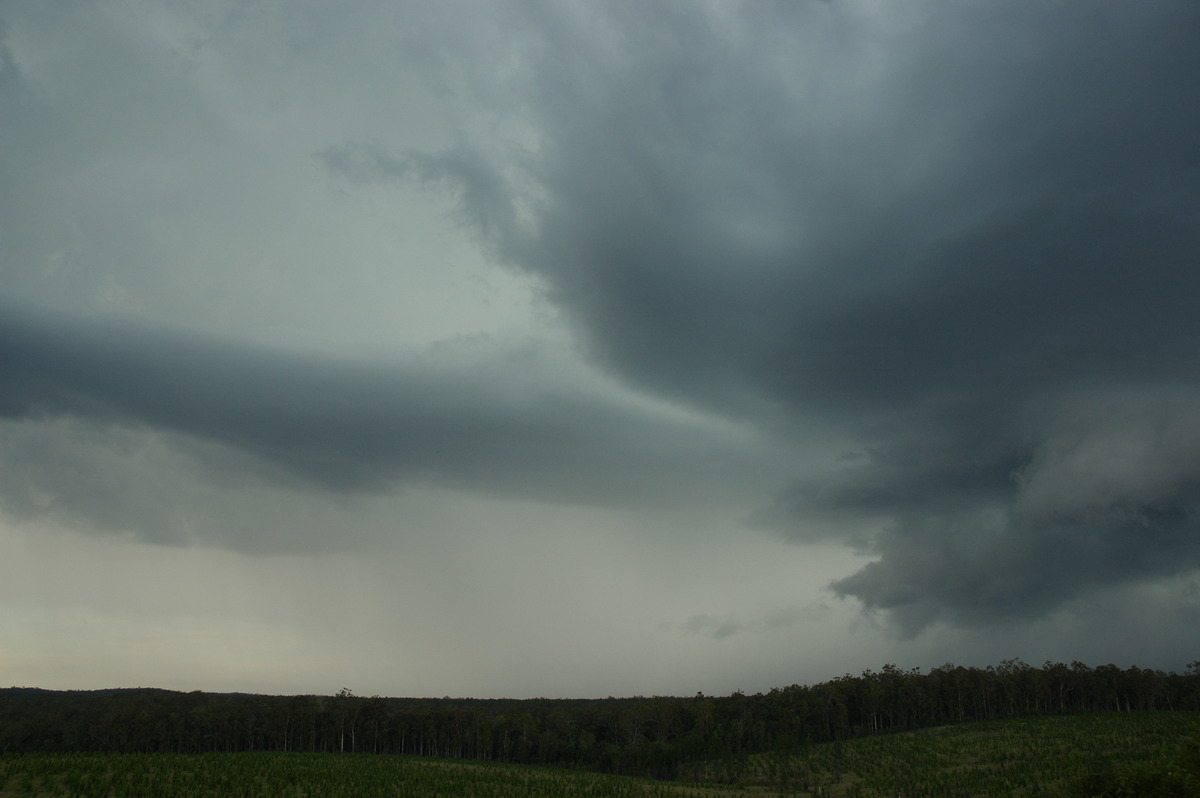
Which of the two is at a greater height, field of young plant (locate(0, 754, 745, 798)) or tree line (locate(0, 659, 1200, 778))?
field of young plant (locate(0, 754, 745, 798))

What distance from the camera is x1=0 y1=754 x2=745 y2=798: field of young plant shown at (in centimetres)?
6575

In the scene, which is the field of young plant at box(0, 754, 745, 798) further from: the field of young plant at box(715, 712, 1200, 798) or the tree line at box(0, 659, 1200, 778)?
the tree line at box(0, 659, 1200, 778)

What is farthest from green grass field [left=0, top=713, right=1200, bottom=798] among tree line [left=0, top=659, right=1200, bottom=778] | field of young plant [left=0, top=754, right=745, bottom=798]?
tree line [left=0, top=659, right=1200, bottom=778]

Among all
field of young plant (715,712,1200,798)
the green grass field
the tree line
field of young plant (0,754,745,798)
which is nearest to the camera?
field of young plant (0,754,745,798)

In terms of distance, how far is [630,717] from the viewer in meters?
182

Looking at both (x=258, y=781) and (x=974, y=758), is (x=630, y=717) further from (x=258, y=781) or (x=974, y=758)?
(x=258, y=781)

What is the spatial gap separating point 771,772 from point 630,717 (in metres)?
66.4

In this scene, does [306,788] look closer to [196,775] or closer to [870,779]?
[196,775]

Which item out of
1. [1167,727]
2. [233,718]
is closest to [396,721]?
[233,718]

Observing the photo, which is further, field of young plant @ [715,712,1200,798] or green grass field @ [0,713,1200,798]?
field of young plant @ [715,712,1200,798]

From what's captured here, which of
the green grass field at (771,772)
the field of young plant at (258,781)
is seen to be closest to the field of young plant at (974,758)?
the green grass field at (771,772)

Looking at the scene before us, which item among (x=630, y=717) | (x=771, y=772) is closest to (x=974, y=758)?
(x=771, y=772)

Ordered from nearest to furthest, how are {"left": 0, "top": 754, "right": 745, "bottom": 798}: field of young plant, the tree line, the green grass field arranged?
{"left": 0, "top": 754, "right": 745, "bottom": 798}: field of young plant, the green grass field, the tree line

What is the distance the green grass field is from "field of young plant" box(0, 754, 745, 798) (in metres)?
0.18
